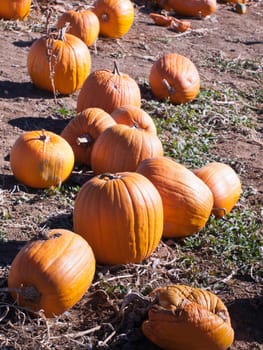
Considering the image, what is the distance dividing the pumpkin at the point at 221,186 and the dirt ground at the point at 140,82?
1.38 ft

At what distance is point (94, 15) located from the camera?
8961mm

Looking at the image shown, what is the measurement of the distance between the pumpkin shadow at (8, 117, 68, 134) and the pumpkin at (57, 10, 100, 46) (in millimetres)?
2096

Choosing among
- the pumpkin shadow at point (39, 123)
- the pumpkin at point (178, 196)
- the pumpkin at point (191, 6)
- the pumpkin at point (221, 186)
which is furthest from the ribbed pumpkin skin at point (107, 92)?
the pumpkin at point (191, 6)

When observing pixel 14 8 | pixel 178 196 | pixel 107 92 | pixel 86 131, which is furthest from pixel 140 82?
pixel 178 196

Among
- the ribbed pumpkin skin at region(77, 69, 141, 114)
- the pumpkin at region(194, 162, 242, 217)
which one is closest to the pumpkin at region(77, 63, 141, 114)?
the ribbed pumpkin skin at region(77, 69, 141, 114)

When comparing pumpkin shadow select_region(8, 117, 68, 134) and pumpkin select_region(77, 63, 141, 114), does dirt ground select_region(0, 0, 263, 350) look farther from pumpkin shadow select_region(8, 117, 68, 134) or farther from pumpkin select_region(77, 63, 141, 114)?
pumpkin select_region(77, 63, 141, 114)

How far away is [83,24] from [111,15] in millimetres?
859

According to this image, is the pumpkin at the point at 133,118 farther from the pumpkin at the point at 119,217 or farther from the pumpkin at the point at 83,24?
the pumpkin at the point at 83,24

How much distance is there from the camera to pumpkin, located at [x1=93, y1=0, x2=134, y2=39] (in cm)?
946

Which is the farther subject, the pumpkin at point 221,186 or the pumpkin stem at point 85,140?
the pumpkin stem at point 85,140

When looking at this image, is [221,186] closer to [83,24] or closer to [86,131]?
[86,131]

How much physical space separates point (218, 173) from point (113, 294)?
1525 millimetres

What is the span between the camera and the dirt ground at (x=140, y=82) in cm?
458

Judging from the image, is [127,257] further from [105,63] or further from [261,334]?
[105,63]
